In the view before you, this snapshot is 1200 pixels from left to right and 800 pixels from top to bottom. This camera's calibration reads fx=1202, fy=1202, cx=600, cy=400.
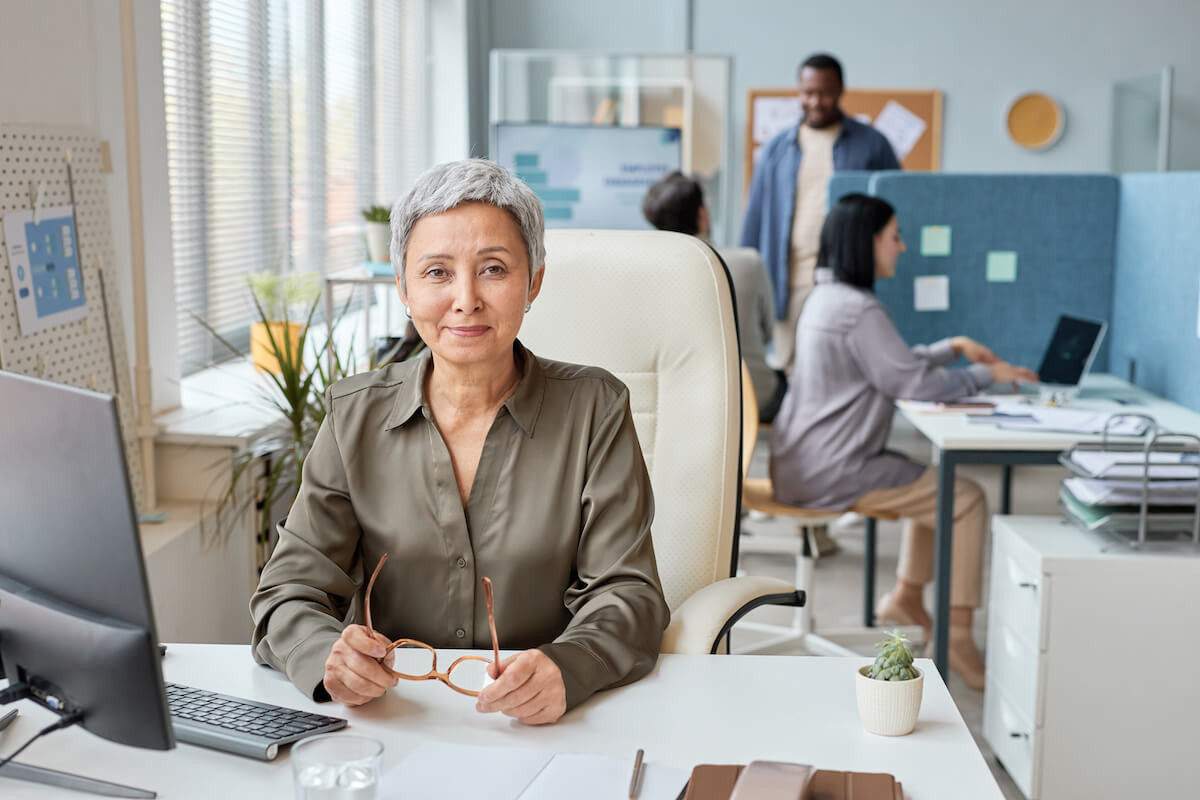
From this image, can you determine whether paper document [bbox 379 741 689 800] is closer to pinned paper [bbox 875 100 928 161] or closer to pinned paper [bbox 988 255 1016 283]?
pinned paper [bbox 988 255 1016 283]

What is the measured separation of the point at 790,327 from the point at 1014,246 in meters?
1.24

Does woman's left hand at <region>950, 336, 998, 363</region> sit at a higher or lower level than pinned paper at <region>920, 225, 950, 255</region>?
lower

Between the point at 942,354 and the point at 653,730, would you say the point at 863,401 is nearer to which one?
the point at 942,354

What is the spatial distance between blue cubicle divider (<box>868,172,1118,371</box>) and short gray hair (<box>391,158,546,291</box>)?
7.91 feet

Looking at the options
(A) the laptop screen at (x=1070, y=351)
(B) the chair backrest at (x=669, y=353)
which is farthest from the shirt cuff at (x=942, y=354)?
(B) the chair backrest at (x=669, y=353)

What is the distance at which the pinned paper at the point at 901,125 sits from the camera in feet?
20.9

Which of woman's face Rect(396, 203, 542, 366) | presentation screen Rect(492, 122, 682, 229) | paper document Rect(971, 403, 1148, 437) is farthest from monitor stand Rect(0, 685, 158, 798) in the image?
presentation screen Rect(492, 122, 682, 229)

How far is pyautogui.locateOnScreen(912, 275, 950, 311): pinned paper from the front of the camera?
363 cm

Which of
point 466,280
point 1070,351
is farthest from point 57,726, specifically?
point 1070,351

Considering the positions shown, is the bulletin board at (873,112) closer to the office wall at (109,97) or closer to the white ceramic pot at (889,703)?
the office wall at (109,97)

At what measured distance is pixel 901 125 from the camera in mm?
6371

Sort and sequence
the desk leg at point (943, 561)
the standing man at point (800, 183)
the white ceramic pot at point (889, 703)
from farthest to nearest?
the standing man at point (800, 183)
the desk leg at point (943, 561)
the white ceramic pot at point (889, 703)

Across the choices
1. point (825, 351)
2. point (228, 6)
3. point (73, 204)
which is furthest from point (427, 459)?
point (228, 6)

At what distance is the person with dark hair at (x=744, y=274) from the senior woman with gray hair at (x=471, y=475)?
7.47 ft
